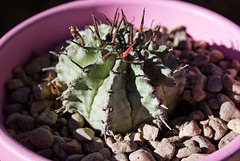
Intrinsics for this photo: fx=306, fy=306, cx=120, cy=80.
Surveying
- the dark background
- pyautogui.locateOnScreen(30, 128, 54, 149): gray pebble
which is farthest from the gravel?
the dark background

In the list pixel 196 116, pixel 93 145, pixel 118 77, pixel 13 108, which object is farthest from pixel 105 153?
pixel 13 108

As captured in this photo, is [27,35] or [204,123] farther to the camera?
[27,35]

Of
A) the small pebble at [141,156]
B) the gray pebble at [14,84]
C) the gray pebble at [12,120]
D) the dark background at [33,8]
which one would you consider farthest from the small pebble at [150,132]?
the dark background at [33,8]

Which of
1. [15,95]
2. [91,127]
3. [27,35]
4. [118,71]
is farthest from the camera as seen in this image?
[27,35]

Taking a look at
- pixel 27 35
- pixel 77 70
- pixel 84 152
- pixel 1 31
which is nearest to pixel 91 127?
pixel 84 152

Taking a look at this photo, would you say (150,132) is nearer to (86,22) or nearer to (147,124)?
(147,124)

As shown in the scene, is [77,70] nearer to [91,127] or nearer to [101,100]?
[101,100]

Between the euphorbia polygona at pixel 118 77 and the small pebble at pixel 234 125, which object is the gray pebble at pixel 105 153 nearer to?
the euphorbia polygona at pixel 118 77
